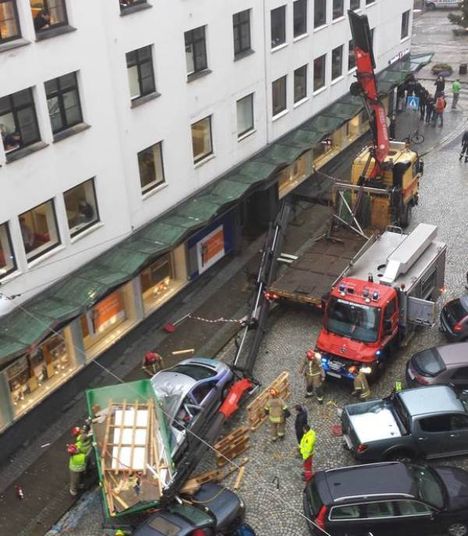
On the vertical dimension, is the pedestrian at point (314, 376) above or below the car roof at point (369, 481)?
below

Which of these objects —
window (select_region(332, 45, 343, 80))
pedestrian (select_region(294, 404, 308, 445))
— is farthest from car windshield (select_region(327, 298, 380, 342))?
window (select_region(332, 45, 343, 80))

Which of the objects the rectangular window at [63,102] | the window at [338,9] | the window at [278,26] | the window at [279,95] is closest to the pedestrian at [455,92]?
the window at [338,9]

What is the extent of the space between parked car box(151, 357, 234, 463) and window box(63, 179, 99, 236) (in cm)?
501

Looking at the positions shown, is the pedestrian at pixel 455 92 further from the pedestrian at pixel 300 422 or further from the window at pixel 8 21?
the window at pixel 8 21

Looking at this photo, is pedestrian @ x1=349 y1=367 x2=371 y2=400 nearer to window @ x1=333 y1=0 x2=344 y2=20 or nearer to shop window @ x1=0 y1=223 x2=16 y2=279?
A: shop window @ x1=0 y1=223 x2=16 y2=279

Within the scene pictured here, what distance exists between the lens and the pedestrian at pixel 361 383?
20.9 meters

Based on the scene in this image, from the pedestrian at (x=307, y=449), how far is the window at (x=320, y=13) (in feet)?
68.3

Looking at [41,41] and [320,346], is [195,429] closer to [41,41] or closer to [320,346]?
[320,346]

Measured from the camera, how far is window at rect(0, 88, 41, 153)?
61.0 feet

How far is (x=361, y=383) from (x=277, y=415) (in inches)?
113

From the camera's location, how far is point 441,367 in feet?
67.7

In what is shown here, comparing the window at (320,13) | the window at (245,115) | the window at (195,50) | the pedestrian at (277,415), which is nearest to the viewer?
the pedestrian at (277,415)

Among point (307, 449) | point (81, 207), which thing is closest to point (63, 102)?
point (81, 207)

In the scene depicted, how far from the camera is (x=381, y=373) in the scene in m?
22.2
